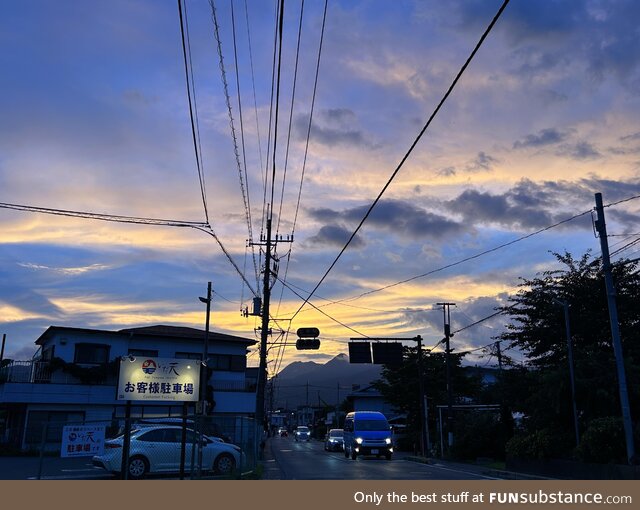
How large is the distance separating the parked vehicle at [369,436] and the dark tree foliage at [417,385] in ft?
42.1

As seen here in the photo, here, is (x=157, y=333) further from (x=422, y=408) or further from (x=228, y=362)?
(x=422, y=408)

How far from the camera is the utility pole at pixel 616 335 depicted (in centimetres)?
1764

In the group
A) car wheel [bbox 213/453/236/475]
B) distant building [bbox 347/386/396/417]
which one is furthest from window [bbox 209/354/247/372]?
distant building [bbox 347/386/396/417]

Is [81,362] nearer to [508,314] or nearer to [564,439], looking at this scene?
[508,314]

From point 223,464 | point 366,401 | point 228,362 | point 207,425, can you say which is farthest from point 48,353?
point 366,401

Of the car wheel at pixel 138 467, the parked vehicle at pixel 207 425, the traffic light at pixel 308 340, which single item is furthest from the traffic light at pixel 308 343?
the car wheel at pixel 138 467

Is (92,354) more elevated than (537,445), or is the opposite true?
(92,354)

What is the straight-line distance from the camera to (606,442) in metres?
18.8

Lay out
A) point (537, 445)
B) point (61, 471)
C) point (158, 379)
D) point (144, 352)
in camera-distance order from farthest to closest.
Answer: point (144, 352) → point (537, 445) → point (61, 471) → point (158, 379)

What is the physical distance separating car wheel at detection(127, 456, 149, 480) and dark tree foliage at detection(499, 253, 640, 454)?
532 inches

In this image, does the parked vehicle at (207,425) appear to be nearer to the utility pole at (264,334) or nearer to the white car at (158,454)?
the white car at (158,454)

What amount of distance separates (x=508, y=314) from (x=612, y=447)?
428 inches

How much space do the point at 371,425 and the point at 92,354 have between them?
17.3 meters

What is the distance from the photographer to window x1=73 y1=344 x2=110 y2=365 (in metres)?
37.3
